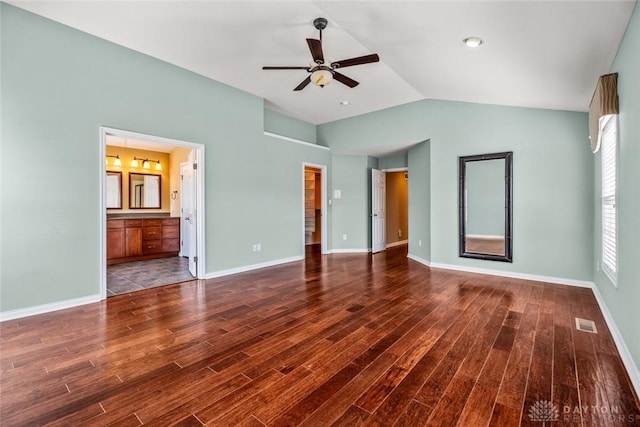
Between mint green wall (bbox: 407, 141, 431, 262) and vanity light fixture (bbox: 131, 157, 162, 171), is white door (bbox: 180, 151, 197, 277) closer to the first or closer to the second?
vanity light fixture (bbox: 131, 157, 162, 171)

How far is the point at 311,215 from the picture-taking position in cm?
929

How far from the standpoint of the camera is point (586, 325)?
2848mm

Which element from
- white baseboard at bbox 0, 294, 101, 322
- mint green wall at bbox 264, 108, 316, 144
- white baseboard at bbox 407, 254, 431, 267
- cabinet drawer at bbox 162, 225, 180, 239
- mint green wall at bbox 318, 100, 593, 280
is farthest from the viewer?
cabinet drawer at bbox 162, 225, 180, 239

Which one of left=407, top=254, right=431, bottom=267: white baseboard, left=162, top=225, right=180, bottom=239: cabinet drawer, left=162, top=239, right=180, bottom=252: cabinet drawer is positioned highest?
left=162, top=225, right=180, bottom=239: cabinet drawer

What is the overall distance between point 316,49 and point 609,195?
3218 millimetres

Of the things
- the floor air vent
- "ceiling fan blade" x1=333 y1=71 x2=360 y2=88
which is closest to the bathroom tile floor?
"ceiling fan blade" x1=333 y1=71 x2=360 y2=88

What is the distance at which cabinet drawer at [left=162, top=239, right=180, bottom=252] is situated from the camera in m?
6.86

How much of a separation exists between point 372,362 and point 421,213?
4.30 m

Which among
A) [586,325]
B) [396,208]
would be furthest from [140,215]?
[586,325]

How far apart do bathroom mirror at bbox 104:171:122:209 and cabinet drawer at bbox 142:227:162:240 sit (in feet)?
3.46

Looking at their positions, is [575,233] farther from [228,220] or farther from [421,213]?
[228,220]

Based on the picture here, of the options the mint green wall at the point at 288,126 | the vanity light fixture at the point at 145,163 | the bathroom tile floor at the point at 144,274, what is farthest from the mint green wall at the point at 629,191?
the vanity light fixture at the point at 145,163

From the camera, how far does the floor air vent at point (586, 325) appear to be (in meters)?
2.73

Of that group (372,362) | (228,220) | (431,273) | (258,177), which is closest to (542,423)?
(372,362)
